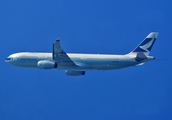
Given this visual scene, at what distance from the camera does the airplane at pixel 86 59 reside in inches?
2034

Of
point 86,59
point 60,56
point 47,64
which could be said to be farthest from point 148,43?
point 47,64

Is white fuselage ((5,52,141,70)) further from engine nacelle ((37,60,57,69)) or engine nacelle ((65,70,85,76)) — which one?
engine nacelle ((65,70,85,76))

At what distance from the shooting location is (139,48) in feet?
177

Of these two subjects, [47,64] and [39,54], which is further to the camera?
[39,54]

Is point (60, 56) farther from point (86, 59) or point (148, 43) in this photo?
point (148, 43)

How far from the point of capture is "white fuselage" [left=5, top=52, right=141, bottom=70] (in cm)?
5244

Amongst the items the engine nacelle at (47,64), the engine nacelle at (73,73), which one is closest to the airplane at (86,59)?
the engine nacelle at (47,64)

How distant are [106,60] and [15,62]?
18498mm

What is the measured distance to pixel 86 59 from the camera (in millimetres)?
53875

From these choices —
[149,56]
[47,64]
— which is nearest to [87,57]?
[47,64]

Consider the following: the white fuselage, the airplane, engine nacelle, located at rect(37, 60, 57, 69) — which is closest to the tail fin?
the airplane

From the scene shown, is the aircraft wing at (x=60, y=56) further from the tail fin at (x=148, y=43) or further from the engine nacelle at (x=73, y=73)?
the tail fin at (x=148, y=43)

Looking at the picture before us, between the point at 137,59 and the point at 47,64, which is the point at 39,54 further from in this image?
the point at 137,59

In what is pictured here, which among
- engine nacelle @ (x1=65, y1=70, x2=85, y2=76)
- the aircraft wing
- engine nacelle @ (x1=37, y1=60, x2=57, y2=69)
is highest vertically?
the aircraft wing
